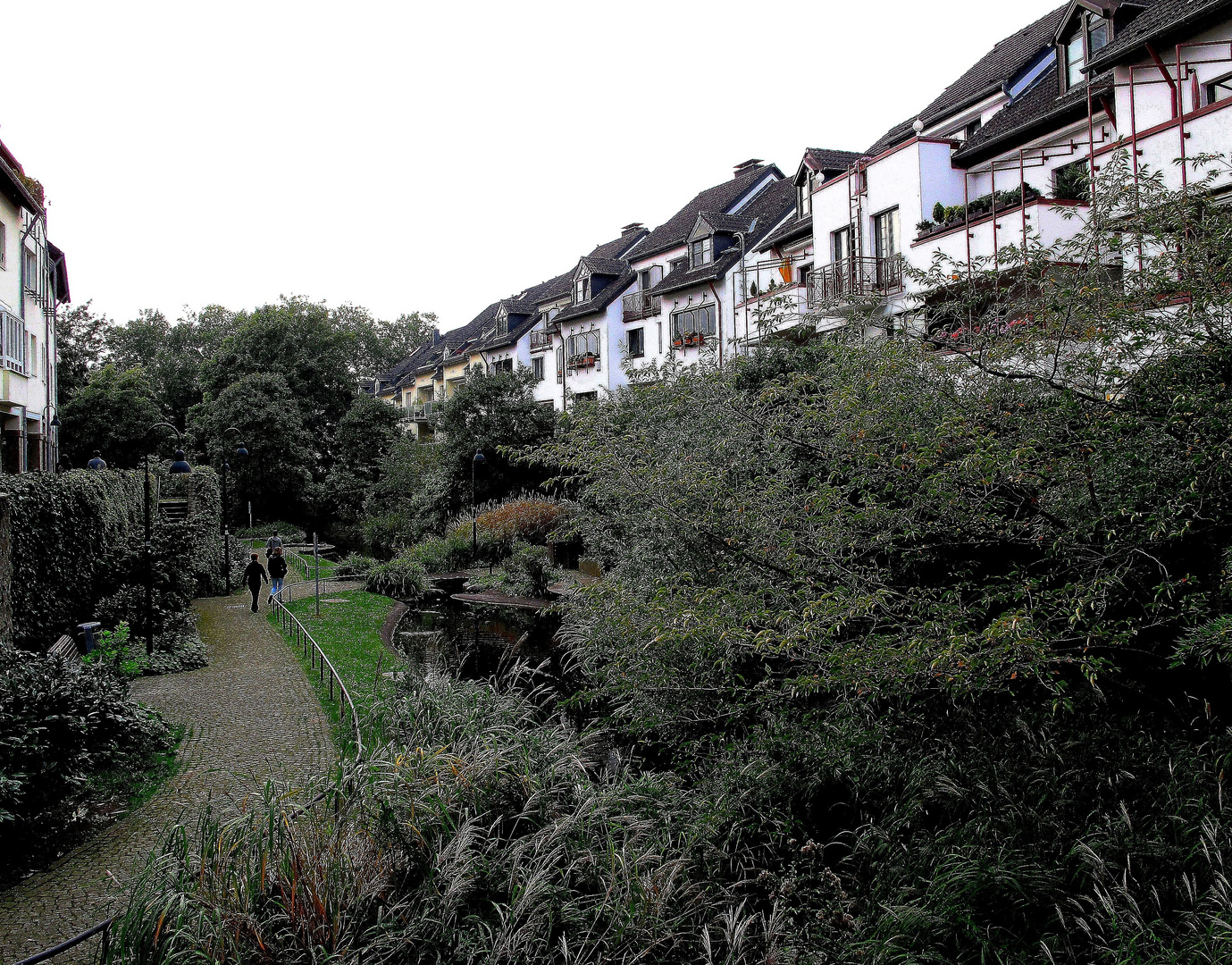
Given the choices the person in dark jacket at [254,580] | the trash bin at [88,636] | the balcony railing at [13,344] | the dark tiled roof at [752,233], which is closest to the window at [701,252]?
the dark tiled roof at [752,233]

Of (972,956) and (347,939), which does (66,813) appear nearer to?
(347,939)

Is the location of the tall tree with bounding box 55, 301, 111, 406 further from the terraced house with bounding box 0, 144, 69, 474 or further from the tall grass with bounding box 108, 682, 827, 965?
the tall grass with bounding box 108, 682, 827, 965

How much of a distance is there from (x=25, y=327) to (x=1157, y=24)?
25.9 meters

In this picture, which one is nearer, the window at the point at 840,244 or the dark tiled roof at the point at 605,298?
the window at the point at 840,244

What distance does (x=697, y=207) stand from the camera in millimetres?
38812

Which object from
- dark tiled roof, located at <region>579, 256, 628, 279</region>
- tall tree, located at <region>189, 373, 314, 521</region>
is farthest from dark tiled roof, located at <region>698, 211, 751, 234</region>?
tall tree, located at <region>189, 373, 314, 521</region>

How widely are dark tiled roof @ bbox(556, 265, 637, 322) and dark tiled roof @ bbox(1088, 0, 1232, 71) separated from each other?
25.4 m

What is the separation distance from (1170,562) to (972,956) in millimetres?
3545

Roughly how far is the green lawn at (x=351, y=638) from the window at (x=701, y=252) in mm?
17082

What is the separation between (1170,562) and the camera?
7.13 metres

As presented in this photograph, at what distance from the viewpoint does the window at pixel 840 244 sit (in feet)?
72.1

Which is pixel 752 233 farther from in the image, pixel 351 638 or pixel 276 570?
pixel 351 638

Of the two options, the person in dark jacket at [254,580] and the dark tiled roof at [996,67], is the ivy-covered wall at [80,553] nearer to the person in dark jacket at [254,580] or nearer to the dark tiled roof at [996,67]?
the person in dark jacket at [254,580]


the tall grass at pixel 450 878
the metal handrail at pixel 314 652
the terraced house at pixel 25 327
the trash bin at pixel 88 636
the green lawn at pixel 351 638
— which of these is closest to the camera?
the tall grass at pixel 450 878
